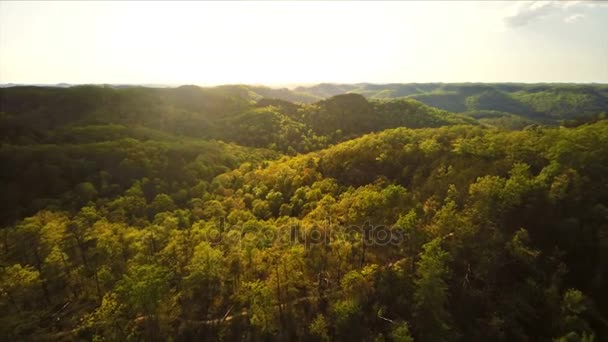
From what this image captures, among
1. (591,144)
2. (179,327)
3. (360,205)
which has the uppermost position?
(591,144)

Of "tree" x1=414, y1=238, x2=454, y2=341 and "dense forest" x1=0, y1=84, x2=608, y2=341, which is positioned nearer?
"tree" x1=414, y1=238, x2=454, y2=341

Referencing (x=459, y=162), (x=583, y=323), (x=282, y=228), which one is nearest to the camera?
(x=583, y=323)

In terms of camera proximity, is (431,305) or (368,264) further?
(368,264)

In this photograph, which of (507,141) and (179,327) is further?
(507,141)

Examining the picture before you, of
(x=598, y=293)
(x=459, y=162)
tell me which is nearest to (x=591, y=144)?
(x=459, y=162)

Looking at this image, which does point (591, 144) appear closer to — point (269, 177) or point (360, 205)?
point (360, 205)

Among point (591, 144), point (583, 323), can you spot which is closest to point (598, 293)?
point (583, 323)

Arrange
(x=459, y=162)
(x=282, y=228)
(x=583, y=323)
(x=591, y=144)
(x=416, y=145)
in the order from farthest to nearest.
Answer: (x=416, y=145) → (x=459, y=162) → (x=282, y=228) → (x=591, y=144) → (x=583, y=323)

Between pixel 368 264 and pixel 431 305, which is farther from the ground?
pixel 368 264

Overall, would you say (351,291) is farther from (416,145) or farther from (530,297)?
(416,145)

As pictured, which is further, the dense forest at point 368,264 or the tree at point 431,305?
the dense forest at point 368,264

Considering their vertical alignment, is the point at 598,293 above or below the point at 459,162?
below
